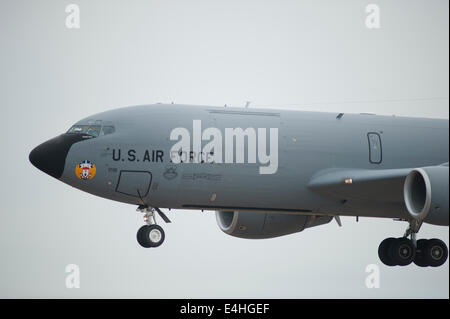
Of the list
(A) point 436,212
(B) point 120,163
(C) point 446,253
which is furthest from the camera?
(C) point 446,253

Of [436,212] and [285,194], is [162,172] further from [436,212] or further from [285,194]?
[436,212]

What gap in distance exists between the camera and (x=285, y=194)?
41250 mm

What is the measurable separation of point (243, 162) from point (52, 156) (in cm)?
622

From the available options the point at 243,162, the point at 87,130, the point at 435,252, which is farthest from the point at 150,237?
the point at 435,252

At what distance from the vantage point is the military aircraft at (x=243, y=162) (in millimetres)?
39812

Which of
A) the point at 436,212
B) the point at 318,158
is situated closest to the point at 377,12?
the point at 318,158

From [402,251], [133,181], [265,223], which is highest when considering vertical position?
[133,181]

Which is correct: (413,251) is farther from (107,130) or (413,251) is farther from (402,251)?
(107,130)

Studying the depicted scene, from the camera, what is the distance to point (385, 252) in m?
45.2

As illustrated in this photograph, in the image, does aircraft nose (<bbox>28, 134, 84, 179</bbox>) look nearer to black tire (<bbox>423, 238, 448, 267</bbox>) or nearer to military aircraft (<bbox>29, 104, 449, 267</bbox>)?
military aircraft (<bbox>29, 104, 449, 267</bbox>)

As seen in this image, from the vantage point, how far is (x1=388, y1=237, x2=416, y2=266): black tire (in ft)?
147

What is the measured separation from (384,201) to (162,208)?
25.4ft

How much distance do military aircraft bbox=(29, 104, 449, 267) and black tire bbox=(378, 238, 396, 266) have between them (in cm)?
211

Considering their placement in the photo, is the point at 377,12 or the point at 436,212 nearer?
the point at 436,212
